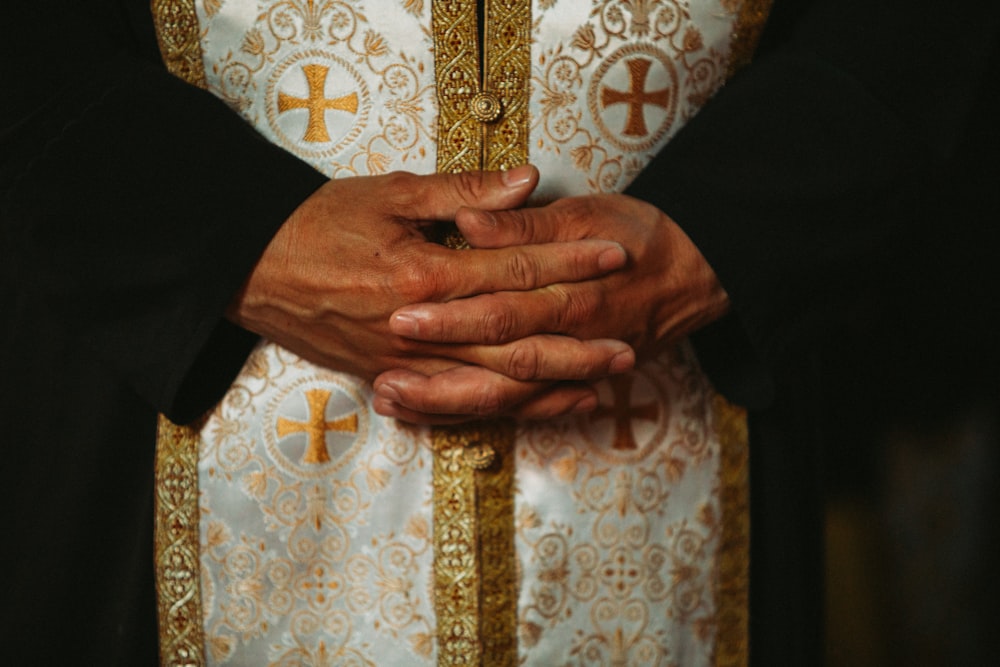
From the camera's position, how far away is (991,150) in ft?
6.68

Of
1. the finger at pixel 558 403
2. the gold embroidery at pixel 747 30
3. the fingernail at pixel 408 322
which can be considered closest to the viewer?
the fingernail at pixel 408 322

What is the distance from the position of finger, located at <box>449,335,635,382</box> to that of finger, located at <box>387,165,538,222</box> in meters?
0.14

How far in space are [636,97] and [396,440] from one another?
1.60 feet

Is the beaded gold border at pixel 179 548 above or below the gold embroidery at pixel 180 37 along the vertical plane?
below

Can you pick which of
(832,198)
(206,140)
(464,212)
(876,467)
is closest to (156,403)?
(206,140)

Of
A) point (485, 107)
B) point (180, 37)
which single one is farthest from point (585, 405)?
point (180, 37)

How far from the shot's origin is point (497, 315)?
812 millimetres

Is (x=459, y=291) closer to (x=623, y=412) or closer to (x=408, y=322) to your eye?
(x=408, y=322)

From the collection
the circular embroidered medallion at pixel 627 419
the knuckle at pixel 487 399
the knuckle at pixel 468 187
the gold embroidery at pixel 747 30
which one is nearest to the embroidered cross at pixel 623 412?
the circular embroidered medallion at pixel 627 419

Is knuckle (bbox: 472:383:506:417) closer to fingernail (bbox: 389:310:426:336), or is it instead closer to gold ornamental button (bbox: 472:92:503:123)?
fingernail (bbox: 389:310:426:336)

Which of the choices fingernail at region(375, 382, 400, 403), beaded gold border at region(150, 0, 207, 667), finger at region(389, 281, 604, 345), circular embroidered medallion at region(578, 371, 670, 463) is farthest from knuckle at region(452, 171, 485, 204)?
beaded gold border at region(150, 0, 207, 667)

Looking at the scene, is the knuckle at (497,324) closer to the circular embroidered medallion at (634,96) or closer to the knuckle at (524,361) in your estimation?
the knuckle at (524,361)

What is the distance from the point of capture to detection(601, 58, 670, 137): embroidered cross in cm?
97

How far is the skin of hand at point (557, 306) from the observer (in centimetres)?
81
